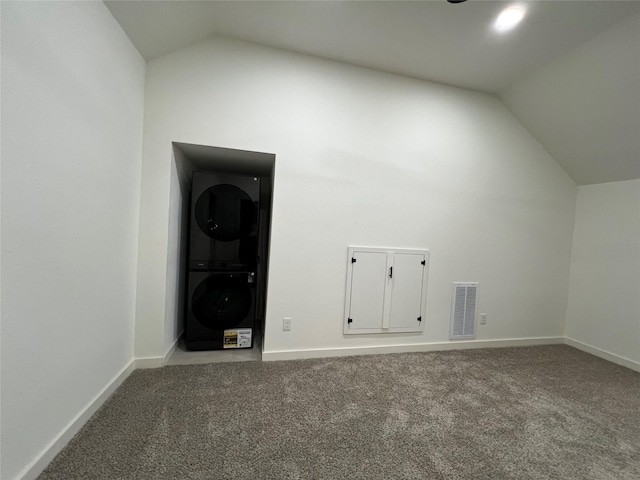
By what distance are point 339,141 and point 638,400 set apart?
3038mm

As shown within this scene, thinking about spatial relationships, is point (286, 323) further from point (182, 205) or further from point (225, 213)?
point (182, 205)

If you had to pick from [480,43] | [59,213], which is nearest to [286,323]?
[59,213]

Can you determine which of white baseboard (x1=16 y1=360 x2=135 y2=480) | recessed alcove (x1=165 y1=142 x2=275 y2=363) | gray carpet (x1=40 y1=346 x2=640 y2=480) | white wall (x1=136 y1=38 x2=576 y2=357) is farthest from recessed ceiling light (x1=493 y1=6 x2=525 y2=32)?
white baseboard (x1=16 y1=360 x2=135 y2=480)

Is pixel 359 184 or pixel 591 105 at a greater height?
pixel 591 105

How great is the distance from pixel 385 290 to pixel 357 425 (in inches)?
44.7

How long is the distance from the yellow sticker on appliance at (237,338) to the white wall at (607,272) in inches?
144

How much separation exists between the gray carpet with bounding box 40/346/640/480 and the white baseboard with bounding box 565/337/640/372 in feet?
1.19

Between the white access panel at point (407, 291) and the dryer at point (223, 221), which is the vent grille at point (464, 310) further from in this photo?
the dryer at point (223, 221)

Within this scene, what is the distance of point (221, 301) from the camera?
216 cm

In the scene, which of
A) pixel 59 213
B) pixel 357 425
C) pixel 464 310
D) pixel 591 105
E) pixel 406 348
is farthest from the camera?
pixel 464 310

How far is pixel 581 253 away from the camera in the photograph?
2668 millimetres

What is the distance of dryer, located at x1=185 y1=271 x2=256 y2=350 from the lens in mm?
2086

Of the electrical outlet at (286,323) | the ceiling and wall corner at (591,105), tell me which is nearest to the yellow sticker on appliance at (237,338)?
the electrical outlet at (286,323)

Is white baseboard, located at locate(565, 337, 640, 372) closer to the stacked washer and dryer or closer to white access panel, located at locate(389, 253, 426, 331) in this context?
white access panel, located at locate(389, 253, 426, 331)
